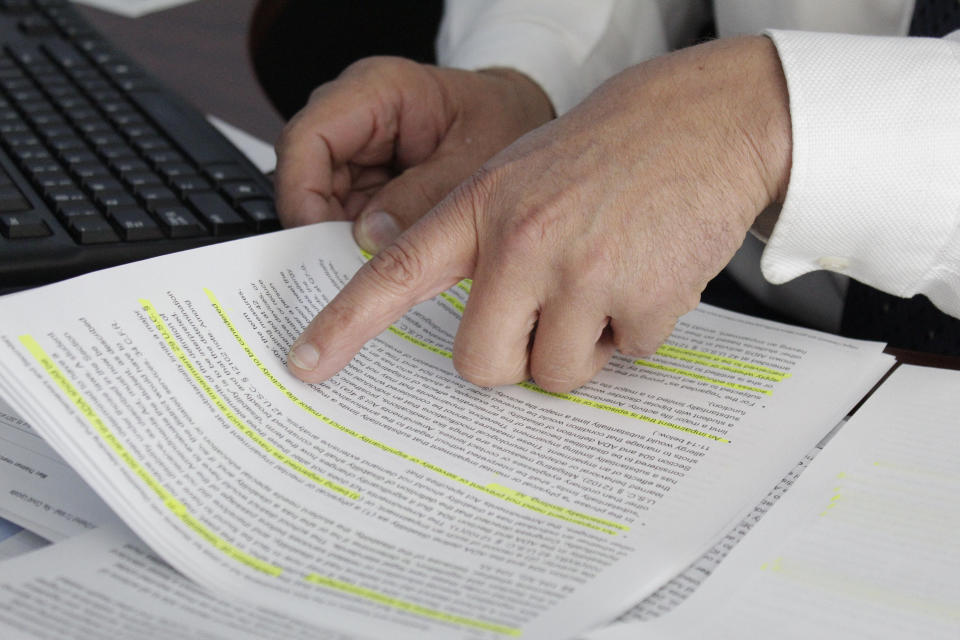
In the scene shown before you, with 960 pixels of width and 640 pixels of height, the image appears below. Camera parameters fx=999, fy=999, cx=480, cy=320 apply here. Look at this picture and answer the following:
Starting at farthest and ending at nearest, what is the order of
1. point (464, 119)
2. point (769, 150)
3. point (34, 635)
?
point (464, 119)
point (769, 150)
point (34, 635)

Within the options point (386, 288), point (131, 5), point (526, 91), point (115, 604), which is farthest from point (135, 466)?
point (131, 5)

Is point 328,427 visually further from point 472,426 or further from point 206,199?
point 206,199

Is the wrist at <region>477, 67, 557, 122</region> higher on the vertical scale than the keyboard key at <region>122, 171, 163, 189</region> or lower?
lower

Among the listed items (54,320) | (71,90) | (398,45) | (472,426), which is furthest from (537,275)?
(398,45)

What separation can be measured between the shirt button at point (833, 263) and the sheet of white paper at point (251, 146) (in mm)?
414

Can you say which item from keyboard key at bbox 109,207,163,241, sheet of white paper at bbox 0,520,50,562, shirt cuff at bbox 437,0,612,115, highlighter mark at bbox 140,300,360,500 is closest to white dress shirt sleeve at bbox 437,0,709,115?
shirt cuff at bbox 437,0,612,115

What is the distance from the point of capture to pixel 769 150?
1.84 feet

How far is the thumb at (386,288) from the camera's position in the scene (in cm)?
52

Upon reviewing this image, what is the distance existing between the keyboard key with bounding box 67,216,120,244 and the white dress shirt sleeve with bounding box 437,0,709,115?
413 mm

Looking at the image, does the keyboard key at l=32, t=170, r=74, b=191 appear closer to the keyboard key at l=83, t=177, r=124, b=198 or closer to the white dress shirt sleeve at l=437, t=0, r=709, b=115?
the keyboard key at l=83, t=177, r=124, b=198

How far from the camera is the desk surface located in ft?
2.95

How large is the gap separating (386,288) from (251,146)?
1.15 ft

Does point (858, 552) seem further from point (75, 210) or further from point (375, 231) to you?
point (75, 210)

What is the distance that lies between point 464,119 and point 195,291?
320 mm
